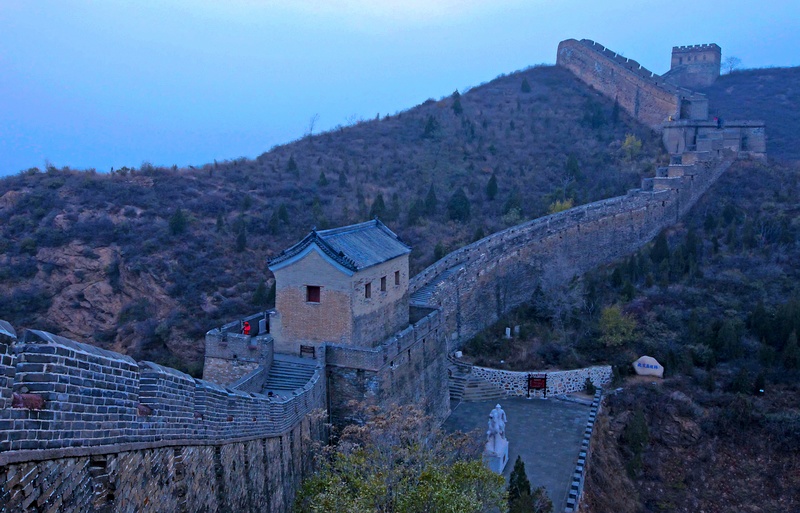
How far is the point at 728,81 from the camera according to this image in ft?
193

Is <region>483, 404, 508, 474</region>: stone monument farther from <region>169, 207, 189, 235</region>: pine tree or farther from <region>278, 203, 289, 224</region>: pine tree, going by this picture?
<region>169, 207, 189, 235</region>: pine tree

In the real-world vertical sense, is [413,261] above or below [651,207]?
below

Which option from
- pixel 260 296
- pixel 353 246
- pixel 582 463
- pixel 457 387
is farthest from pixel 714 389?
pixel 260 296

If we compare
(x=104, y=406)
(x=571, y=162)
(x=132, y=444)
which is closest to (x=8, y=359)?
(x=104, y=406)

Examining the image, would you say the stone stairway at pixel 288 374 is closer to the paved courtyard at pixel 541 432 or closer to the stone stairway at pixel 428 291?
the paved courtyard at pixel 541 432

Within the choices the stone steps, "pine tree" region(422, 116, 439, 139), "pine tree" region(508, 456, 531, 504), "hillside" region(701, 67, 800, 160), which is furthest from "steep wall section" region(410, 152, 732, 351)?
"hillside" region(701, 67, 800, 160)

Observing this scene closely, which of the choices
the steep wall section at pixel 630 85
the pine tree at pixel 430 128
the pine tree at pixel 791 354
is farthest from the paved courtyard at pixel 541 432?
the steep wall section at pixel 630 85

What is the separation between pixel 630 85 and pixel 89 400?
47.5 meters

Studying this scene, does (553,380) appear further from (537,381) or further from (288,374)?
(288,374)

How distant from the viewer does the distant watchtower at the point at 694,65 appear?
2266 inches

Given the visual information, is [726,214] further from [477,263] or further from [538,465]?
[538,465]

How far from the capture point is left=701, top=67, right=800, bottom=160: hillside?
46.6 m

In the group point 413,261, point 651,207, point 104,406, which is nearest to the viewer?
point 104,406

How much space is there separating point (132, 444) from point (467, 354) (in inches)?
682
